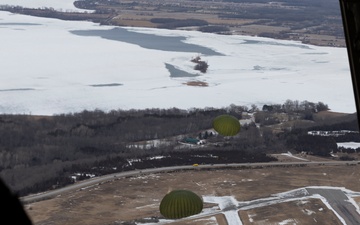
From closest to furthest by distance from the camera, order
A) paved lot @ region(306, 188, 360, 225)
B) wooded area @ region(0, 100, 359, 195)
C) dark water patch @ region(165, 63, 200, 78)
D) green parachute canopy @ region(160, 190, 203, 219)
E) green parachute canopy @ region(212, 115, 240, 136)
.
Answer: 1. green parachute canopy @ region(160, 190, 203, 219)
2. green parachute canopy @ region(212, 115, 240, 136)
3. paved lot @ region(306, 188, 360, 225)
4. wooded area @ region(0, 100, 359, 195)
5. dark water patch @ region(165, 63, 200, 78)

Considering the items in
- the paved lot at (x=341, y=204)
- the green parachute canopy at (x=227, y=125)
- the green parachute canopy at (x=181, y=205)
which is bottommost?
the paved lot at (x=341, y=204)

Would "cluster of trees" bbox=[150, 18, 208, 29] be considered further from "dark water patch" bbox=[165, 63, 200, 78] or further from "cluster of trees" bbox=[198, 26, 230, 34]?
"dark water patch" bbox=[165, 63, 200, 78]

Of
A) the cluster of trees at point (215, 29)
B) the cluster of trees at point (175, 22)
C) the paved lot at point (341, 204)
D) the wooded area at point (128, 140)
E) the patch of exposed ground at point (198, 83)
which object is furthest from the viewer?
the cluster of trees at point (175, 22)

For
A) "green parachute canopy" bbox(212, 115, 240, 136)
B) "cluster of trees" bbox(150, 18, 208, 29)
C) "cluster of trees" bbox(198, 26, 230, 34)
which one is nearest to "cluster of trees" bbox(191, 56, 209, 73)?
"cluster of trees" bbox(198, 26, 230, 34)

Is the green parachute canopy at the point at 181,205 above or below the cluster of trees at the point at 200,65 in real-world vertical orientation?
above

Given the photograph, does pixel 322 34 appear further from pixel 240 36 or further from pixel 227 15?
pixel 227 15

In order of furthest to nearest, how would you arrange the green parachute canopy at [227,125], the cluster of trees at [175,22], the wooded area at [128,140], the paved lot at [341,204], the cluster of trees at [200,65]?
the cluster of trees at [175,22] < the cluster of trees at [200,65] < the wooded area at [128,140] < the paved lot at [341,204] < the green parachute canopy at [227,125]

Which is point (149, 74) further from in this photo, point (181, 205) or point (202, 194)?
point (181, 205)

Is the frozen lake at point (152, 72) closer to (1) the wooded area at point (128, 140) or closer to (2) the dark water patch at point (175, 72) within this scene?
(2) the dark water patch at point (175, 72)

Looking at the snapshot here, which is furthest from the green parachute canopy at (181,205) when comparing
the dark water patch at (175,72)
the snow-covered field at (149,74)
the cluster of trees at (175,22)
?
the cluster of trees at (175,22)
